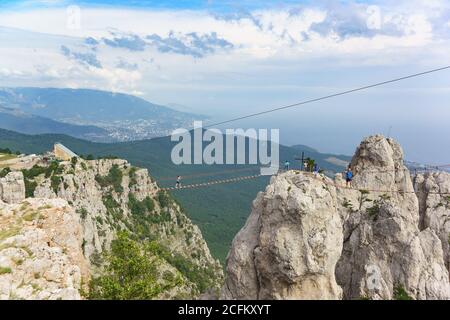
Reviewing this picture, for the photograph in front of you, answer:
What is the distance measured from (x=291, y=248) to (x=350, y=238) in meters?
9.46

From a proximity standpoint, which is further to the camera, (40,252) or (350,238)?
(350,238)

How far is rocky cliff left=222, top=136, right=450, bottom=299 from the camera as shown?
2270cm

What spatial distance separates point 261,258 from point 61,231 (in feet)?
35.1

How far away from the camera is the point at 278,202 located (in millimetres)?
23734

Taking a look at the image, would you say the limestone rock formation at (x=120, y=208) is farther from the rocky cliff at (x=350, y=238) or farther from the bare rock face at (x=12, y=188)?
the rocky cliff at (x=350, y=238)

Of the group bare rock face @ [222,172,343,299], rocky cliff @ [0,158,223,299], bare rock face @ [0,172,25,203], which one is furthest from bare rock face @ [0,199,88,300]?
bare rock face @ [0,172,25,203]

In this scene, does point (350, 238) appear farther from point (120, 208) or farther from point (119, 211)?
point (120, 208)

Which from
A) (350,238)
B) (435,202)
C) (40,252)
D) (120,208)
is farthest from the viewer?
(120,208)

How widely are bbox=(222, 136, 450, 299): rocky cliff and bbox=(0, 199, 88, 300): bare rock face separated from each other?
974cm

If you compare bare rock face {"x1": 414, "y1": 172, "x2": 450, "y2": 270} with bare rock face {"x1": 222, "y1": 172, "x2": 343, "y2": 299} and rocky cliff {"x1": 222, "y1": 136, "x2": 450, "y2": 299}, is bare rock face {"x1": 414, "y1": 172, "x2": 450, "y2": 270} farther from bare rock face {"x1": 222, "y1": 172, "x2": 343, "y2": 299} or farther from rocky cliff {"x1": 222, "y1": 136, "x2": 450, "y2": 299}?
bare rock face {"x1": 222, "y1": 172, "x2": 343, "y2": 299}

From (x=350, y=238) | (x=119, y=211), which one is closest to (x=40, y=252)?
(x=350, y=238)

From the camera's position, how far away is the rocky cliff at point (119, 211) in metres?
52.5

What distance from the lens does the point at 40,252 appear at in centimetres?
1644
